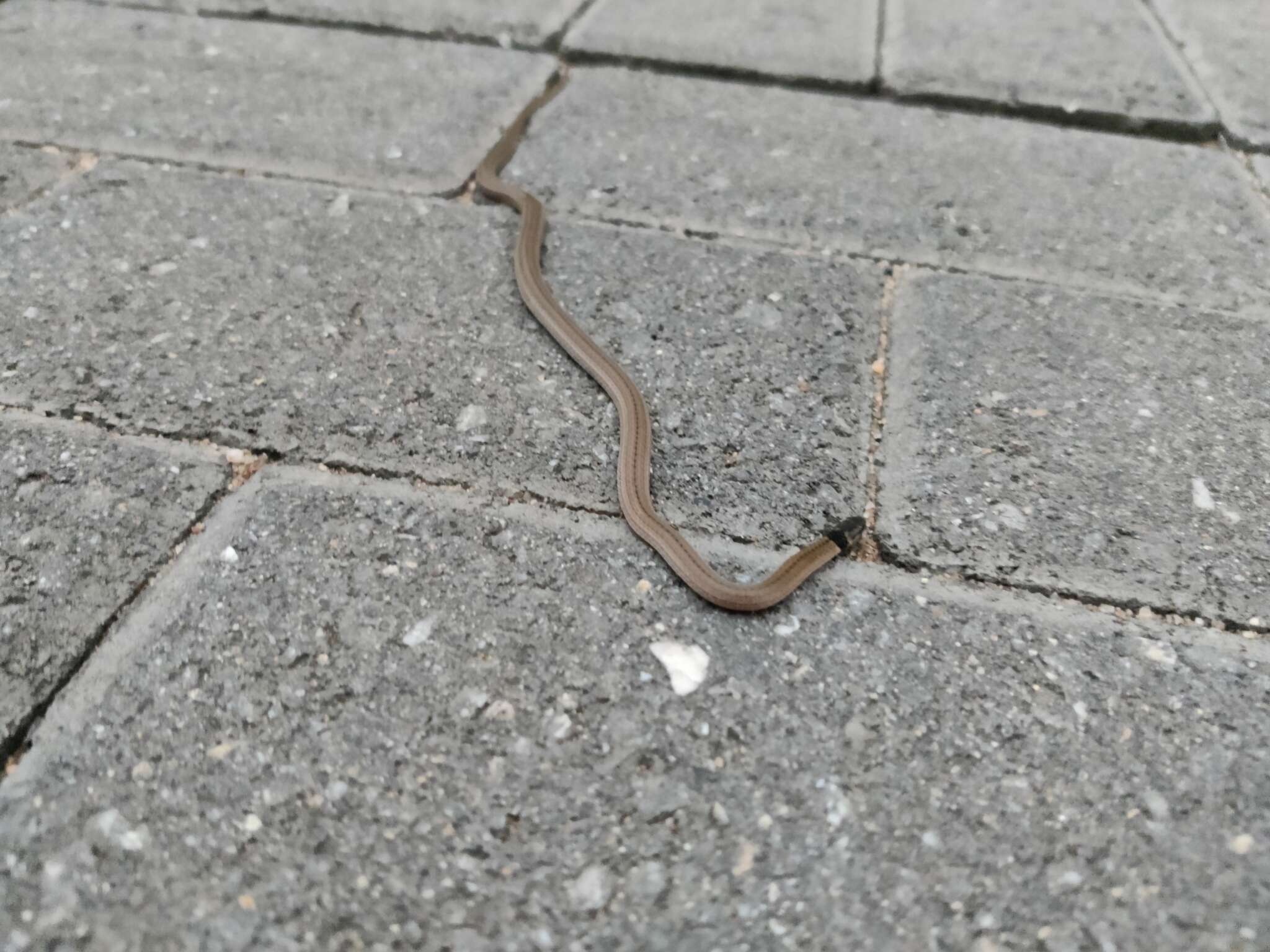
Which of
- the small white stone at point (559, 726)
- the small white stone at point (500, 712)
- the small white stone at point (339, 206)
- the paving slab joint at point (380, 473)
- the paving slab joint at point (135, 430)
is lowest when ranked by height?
the small white stone at point (559, 726)

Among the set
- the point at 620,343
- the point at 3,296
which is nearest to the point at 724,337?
the point at 620,343

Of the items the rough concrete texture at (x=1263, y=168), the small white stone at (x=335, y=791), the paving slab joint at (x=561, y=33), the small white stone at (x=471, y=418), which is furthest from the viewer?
the paving slab joint at (x=561, y=33)

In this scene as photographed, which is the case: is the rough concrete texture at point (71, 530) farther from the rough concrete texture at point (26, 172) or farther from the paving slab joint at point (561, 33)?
the paving slab joint at point (561, 33)

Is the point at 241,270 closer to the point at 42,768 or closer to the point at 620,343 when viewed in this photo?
the point at 620,343

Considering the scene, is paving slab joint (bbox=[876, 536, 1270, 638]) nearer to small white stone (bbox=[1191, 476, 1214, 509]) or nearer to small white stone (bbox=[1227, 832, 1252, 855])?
small white stone (bbox=[1191, 476, 1214, 509])

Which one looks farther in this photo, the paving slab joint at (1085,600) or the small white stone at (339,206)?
the small white stone at (339,206)

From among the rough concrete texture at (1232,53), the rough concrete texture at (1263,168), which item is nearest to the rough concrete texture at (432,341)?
the rough concrete texture at (1263,168)

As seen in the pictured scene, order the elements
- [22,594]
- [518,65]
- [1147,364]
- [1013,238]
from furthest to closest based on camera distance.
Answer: [518,65] → [1013,238] → [1147,364] → [22,594]

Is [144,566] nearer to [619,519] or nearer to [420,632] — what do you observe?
[420,632]
